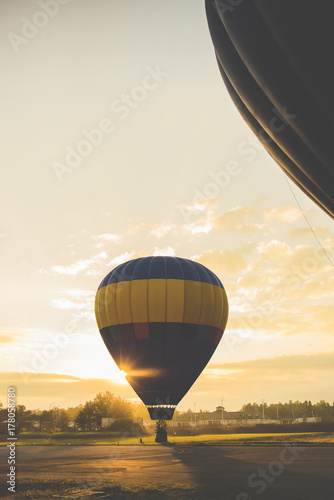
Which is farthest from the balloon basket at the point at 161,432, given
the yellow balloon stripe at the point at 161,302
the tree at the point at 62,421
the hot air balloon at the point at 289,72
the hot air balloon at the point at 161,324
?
the tree at the point at 62,421

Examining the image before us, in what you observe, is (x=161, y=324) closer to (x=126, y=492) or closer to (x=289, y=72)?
(x=126, y=492)

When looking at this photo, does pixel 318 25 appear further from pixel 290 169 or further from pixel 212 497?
pixel 212 497

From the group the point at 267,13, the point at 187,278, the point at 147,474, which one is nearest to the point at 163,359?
the point at 187,278

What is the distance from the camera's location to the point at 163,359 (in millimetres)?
29703

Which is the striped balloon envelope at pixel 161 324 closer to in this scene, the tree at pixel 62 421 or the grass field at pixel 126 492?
the grass field at pixel 126 492

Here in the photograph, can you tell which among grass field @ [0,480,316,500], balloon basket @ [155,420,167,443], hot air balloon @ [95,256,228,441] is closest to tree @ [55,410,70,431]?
balloon basket @ [155,420,167,443]

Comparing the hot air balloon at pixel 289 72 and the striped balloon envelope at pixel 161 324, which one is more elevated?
the hot air balloon at pixel 289 72

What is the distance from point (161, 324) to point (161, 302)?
144 cm

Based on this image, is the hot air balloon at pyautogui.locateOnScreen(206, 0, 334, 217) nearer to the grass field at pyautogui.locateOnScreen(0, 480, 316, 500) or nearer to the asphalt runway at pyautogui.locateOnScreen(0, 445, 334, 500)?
the asphalt runway at pyautogui.locateOnScreen(0, 445, 334, 500)

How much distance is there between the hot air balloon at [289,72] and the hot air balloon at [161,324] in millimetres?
16650

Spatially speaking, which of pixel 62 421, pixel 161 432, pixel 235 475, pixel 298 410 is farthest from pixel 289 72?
pixel 298 410

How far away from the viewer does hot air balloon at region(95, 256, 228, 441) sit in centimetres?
2958

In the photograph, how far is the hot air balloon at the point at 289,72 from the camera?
29.9ft

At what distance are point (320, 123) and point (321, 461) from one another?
604 inches
